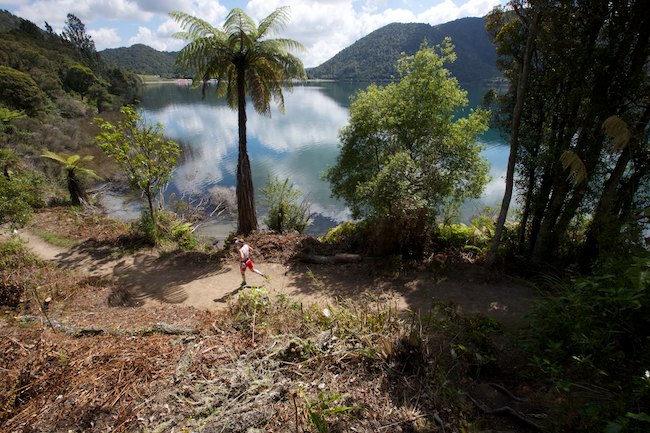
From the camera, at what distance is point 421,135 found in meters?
11.9

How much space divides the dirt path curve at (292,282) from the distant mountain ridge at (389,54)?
359 ft

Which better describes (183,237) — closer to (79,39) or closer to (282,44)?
(282,44)

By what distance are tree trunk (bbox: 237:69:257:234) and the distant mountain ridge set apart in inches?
4264

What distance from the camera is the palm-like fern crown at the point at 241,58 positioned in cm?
940

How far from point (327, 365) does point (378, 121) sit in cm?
1022

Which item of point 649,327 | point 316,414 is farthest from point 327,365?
point 649,327

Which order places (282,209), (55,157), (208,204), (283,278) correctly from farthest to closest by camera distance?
(208,204) → (55,157) → (282,209) → (283,278)

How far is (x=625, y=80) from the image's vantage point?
282 inches

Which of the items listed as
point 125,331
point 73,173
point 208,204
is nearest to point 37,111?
point 208,204

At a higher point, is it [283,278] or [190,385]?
[190,385]

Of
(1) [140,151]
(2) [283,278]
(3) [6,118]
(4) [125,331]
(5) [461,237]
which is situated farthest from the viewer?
(3) [6,118]

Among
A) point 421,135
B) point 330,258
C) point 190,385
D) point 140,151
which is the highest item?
point 421,135

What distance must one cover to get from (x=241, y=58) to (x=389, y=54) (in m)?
154

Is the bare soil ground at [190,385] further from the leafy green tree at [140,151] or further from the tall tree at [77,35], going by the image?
the tall tree at [77,35]
